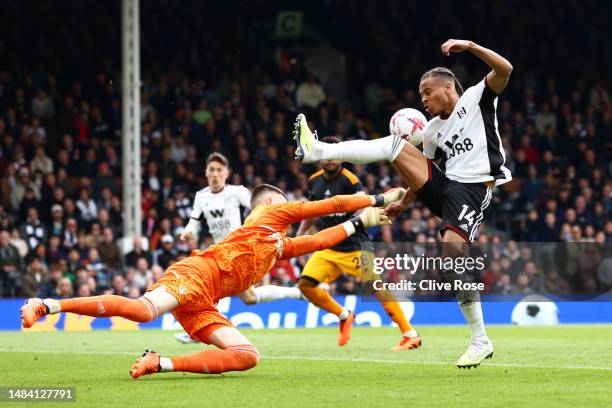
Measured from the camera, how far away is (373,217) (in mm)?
10023

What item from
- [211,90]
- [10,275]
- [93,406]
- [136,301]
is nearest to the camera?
[93,406]

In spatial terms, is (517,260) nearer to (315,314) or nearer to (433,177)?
(315,314)

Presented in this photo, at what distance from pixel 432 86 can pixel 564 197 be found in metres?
16.3

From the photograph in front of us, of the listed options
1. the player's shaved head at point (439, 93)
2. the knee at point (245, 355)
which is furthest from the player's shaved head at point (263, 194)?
→ the player's shaved head at point (439, 93)

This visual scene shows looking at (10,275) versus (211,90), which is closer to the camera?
(10,275)

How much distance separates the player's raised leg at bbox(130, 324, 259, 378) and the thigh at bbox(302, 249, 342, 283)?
5702 mm

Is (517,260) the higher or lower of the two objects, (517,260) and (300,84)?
the lower

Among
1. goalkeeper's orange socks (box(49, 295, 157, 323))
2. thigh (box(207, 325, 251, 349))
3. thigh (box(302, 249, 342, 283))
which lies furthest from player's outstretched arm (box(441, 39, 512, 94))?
thigh (box(302, 249, 342, 283))

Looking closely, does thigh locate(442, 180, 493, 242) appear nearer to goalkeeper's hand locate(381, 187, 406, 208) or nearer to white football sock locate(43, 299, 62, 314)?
goalkeeper's hand locate(381, 187, 406, 208)

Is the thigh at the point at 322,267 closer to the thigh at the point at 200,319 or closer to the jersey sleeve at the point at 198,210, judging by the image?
the jersey sleeve at the point at 198,210

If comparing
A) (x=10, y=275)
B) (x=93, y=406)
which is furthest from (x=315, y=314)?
(x=93, y=406)

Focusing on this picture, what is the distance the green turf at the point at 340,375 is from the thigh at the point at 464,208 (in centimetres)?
122

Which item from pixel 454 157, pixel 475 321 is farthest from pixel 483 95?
pixel 475 321

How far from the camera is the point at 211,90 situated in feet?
91.2
